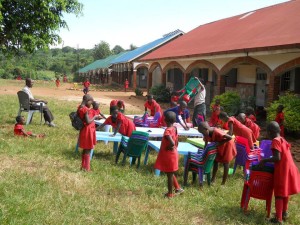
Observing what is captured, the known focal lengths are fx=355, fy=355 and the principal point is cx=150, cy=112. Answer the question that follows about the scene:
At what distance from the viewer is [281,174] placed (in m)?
4.36

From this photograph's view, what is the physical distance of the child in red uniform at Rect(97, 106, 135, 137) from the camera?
697cm

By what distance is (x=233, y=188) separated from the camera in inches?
228

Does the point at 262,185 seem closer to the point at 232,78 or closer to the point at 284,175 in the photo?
the point at 284,175

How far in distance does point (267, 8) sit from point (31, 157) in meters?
16.3

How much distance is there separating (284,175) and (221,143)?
1414 millimetres

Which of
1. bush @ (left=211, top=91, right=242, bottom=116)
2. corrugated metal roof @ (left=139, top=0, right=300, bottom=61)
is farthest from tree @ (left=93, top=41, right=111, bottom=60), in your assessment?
bush @ (left=211, top=91, right=242, bottom=116)

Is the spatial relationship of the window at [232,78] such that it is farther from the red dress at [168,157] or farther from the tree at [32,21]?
the red dress at [168,157]

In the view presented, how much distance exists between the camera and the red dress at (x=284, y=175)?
4.32 meters

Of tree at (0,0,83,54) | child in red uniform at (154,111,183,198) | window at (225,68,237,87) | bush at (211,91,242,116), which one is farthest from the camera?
window at (225,68,237,87)

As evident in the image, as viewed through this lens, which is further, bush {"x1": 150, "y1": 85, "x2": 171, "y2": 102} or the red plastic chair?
bush {"x1": 150, "y1": 85, "x2": 171, "y2": 102}

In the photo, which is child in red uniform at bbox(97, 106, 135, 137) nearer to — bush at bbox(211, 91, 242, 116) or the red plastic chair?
the red plastic chair

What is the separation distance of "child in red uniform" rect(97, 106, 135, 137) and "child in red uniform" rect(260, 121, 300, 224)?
331 centimetres

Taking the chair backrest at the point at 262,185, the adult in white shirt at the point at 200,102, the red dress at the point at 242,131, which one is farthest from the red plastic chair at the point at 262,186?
the adult in white shirt at the point at 200,102

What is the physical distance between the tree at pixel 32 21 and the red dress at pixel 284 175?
7179 mm
